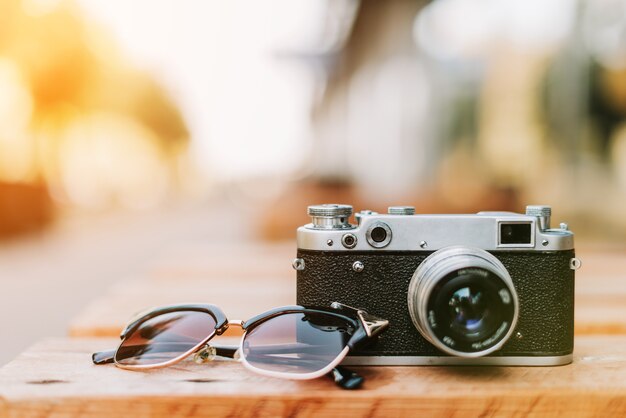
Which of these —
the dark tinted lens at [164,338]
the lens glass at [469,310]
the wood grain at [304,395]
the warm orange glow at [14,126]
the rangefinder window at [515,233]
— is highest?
the warm orange glow at [14,126]

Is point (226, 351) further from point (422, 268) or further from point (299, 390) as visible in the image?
point (422, 268)

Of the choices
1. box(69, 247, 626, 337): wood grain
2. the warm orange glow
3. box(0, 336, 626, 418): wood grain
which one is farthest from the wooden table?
the warm orange glow

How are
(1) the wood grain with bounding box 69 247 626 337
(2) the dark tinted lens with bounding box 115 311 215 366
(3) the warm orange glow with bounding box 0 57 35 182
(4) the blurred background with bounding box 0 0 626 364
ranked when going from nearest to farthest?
1. (2) the dark tinted lens with bounding box 115 311 215 366
2. (1) the wood grain with bounding box 69 247 626 337
3. (4) the blurred background with bounding box 0 0 626 364
4. (3) the warm orange glow with bounding box 0 57 35 182

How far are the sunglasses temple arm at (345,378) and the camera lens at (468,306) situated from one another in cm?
12

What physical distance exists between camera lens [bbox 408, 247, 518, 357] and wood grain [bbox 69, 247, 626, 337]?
1.34 feet

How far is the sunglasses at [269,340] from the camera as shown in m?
0.80

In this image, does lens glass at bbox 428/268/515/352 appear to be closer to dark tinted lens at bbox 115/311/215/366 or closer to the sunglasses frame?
the sunglasses frame

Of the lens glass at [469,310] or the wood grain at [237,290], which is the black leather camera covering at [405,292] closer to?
the lens glass at [469,310]

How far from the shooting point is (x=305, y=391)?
30.1 inches

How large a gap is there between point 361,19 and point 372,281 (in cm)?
585

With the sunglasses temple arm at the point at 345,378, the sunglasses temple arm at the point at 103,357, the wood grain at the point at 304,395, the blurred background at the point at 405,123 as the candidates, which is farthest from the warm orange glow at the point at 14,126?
the sunglasses temple arm at the point at 345,378

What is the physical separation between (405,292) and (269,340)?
227 millimetres

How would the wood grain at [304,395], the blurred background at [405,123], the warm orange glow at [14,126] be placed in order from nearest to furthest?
the wood grain at [304,395] → the blurred background at [405,123] → the warm orange glow at [14,126]

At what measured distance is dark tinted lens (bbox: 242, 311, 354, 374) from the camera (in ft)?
2.66
